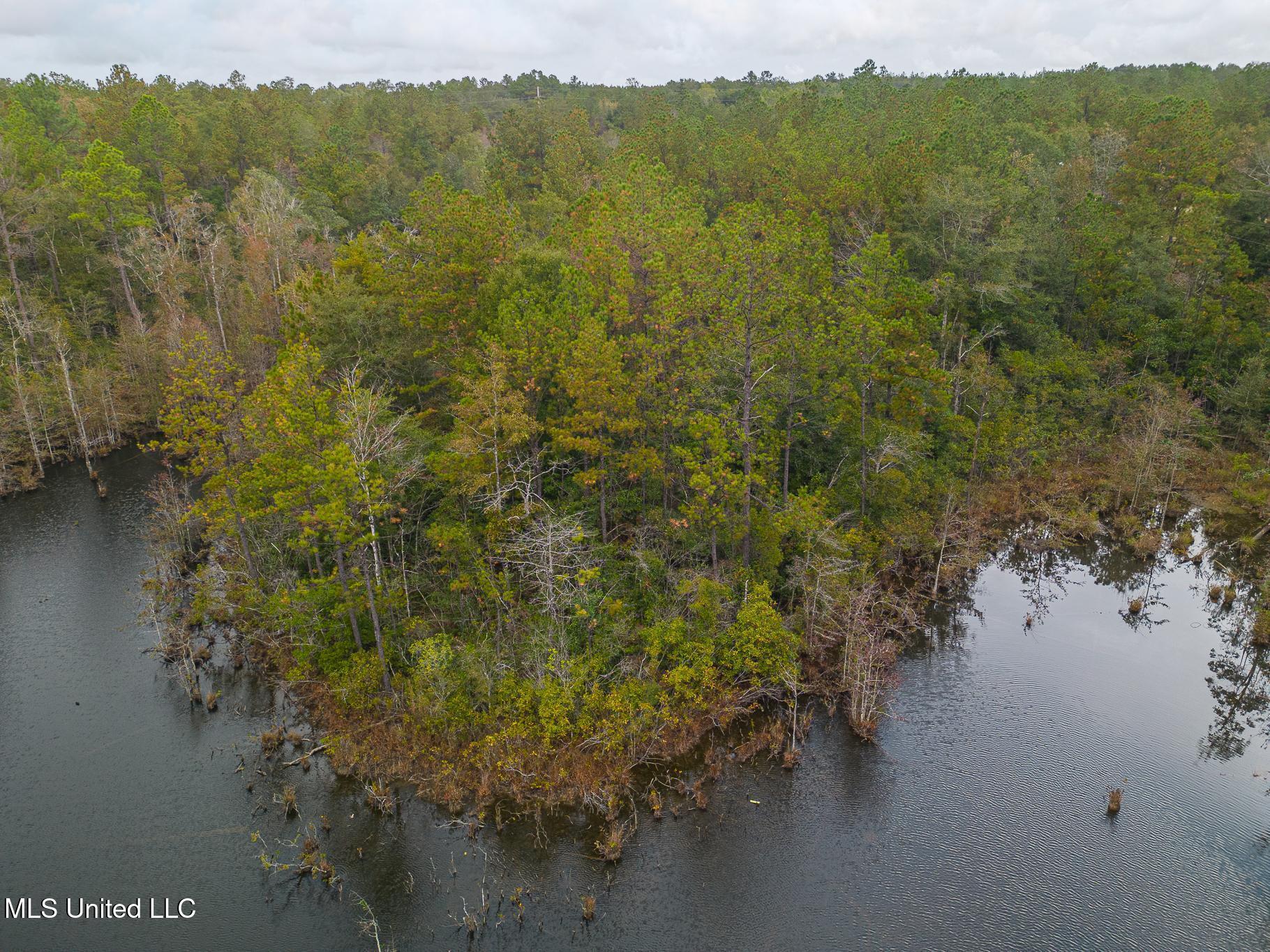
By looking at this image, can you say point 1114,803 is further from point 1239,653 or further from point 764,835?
point 1239,653

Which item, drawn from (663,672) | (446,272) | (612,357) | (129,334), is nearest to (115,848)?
(663,672)

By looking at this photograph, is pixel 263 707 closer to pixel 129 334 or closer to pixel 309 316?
pixel 309 316

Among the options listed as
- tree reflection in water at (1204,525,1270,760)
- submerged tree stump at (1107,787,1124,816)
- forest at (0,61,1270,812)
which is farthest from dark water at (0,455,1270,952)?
forest at (0,61,1270,812)

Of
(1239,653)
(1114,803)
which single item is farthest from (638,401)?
(1239,653)

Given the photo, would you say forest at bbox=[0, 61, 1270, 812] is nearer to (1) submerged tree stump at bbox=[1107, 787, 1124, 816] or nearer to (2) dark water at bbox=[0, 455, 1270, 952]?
(2) dark water at bbox=[0, 455, 1270, 952]

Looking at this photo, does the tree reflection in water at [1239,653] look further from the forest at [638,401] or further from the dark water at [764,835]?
the forest at [638,401]

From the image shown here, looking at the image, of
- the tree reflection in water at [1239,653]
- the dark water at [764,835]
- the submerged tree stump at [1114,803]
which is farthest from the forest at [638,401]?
the submerged tree stump at [1114,803]
